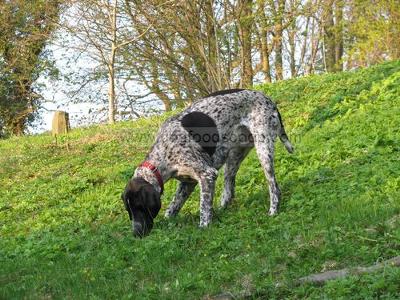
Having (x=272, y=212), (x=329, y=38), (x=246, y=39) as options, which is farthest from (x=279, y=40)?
(x=272, y=212)

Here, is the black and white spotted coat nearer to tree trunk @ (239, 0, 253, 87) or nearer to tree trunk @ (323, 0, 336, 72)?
tree trunk @ (239, 0, 253, 87)

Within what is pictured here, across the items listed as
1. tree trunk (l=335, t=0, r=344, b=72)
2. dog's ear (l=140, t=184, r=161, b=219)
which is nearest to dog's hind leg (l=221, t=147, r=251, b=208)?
dog's ear (l=140, t=184, r=161, b=219)

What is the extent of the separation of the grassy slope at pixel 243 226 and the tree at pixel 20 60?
1456 cm

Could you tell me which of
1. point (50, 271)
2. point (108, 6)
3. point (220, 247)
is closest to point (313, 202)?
point (220, 247)

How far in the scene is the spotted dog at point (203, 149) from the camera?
740 centimetres

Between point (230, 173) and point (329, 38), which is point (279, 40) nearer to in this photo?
point (329, 38)

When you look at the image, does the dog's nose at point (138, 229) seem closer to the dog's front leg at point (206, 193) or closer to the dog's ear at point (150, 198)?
the dog's ear at point (150, 198)

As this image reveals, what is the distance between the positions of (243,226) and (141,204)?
1.24 meters

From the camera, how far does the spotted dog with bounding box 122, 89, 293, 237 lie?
24.3 feet

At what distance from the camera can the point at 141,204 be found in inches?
289

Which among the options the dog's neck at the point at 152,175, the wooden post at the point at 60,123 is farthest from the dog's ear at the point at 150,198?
the wooden post at the point at 60,123

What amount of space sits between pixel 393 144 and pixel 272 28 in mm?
15469

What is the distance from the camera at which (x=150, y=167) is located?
763cm

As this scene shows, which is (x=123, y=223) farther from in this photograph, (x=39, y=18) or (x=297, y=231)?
(x=39, y=18)
